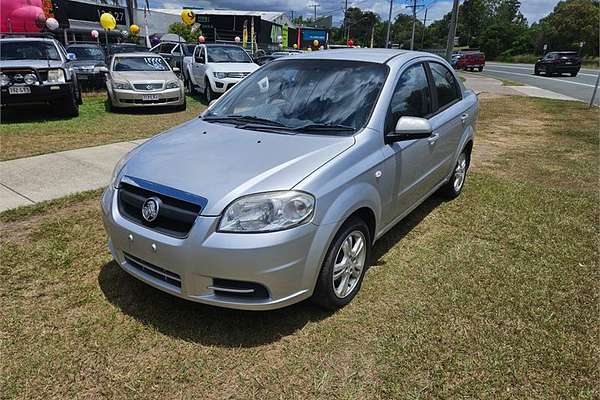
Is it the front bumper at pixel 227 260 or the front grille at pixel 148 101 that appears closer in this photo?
the front bumper at pixel 227 260

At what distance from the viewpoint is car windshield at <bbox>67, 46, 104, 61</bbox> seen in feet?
45.8

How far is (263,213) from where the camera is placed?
7.96 ft

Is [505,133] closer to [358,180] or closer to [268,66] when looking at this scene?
[268,66]

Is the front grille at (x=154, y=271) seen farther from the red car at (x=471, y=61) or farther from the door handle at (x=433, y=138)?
the red car at (x=471, y=61)

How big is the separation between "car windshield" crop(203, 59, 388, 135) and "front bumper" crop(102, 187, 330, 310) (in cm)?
100

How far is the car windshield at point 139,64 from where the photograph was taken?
1116 centimetres

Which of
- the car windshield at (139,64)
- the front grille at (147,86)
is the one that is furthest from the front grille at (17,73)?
the car windshield at (139,64)

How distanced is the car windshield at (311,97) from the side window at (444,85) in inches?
42.0

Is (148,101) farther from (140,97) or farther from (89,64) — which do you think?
(89,64)

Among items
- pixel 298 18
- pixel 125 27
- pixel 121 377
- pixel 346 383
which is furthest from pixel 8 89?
pixel 298 18

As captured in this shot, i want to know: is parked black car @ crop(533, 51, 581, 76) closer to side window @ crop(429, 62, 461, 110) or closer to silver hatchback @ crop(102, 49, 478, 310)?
side window @ crop(429, 62, 461, 110)

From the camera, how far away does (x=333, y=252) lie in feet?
8.91

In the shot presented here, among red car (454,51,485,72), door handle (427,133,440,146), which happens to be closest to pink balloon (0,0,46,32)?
door handle (427,133,440,146)

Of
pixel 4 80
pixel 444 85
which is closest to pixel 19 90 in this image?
pixel 4 80
